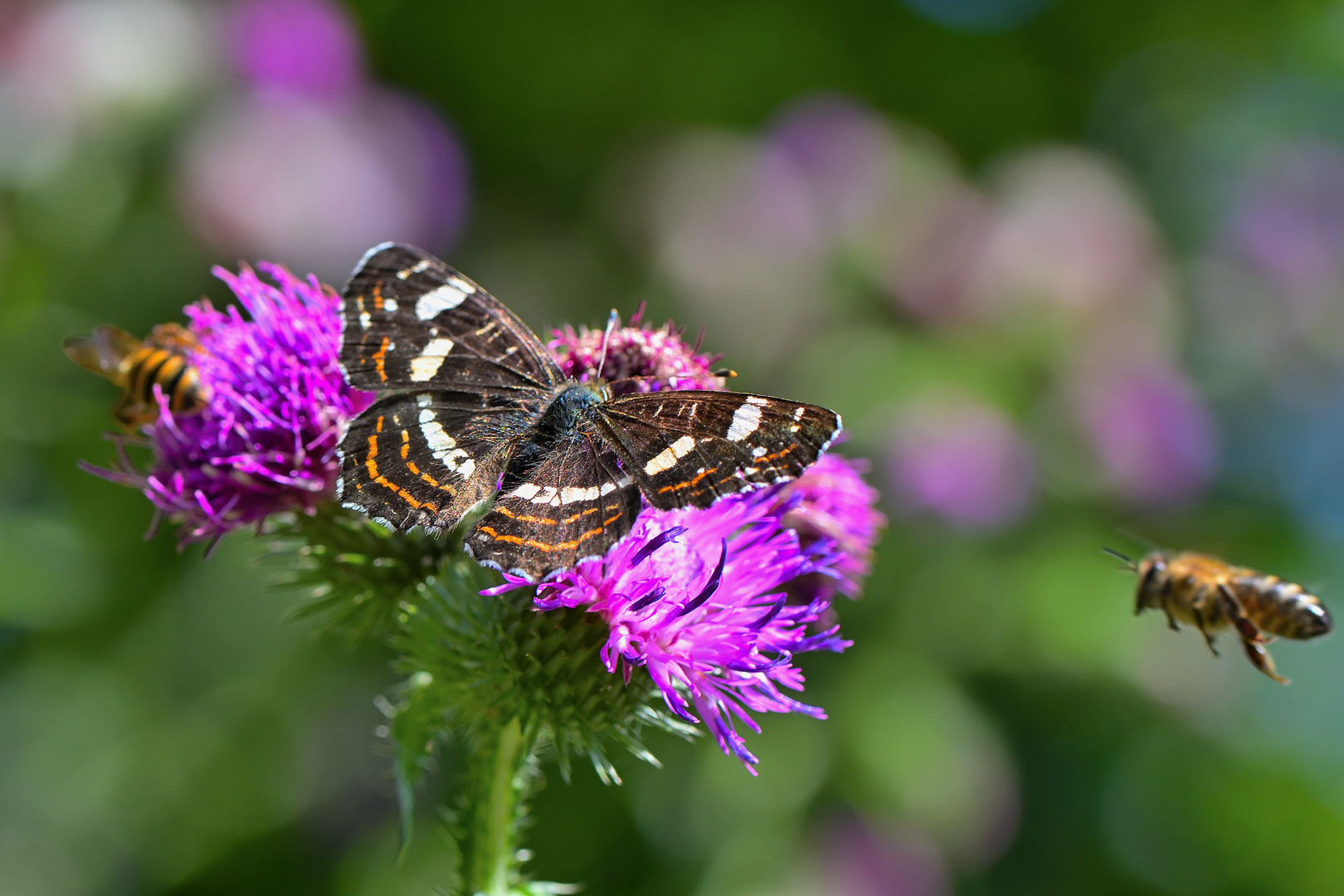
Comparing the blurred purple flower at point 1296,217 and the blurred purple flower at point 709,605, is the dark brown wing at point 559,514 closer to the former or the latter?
the blurred purple flower at point 709,605

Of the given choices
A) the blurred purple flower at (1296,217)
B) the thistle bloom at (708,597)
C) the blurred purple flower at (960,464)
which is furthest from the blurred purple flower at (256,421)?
the blurred purple flower at (1296,217)

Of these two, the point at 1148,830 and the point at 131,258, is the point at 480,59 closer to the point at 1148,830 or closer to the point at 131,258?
the point at 131,258

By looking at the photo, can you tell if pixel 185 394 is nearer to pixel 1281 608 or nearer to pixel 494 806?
pixel 494 806

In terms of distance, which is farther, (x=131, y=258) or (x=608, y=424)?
(x=131, y=258)

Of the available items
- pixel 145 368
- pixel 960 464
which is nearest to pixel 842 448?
pixel 960 464

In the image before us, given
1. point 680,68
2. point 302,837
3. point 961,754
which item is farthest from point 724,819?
point 680,68
